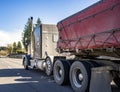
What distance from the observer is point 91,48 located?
8.95m

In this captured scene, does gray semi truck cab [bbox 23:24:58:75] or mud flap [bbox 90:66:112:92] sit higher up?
gray semi truck cab [bbox 23:24:58:75]

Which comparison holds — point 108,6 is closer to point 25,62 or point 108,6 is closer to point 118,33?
point 118,33

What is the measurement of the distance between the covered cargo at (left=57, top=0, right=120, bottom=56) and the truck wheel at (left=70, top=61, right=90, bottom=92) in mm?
648

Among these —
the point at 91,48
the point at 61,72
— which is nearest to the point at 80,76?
the point at 91,48

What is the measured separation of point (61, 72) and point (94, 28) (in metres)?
3.10

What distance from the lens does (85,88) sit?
342 inches

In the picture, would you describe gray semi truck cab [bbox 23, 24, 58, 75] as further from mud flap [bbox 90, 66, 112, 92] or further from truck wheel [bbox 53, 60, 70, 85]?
mud flap [bbox 90, 66, 112, 92]

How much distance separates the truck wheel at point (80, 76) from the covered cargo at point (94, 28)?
65 centimetres

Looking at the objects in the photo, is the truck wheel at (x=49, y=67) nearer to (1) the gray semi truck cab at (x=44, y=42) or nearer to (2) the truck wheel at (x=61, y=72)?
(1) the gray semi truck cab at (x=44, y=42)

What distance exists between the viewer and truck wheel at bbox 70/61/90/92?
8.72 m

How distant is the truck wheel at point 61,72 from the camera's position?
416 inches

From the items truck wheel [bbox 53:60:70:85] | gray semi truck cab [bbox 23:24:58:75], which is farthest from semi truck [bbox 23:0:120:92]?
gray semi truck cab [bbox 23:24:58:75]

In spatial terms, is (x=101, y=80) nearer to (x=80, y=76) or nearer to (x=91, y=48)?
(x=91, y=48)

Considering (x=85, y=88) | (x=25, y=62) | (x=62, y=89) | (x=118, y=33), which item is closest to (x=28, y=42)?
(x=25, y=62)
